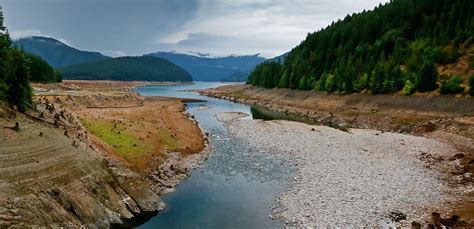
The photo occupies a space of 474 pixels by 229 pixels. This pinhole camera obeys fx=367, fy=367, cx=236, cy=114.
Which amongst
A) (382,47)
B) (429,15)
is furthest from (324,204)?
(429,15)

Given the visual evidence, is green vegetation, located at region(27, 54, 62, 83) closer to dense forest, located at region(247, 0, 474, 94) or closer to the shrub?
dense forest, located at region(247, 0, 474, 94)

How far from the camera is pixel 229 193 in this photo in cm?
3306

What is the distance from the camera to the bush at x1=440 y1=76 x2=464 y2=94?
77675mm

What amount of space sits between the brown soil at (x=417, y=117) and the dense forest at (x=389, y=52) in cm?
→ 465

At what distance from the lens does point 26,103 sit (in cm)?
3319

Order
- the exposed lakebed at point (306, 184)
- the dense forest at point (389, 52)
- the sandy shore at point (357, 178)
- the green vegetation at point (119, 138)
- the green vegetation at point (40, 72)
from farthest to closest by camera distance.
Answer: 1. the green vegetation at point (40, 72)
2. the dense forest at point (389, 52)
3. the green vegetation at point (119, 138)
4. the sandy shore at point (357, 178)
5. the exposed lakebed at point (306, 184)

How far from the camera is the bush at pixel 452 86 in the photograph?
255 ft

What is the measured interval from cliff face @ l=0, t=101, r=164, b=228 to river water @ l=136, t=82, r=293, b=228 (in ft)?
8.31

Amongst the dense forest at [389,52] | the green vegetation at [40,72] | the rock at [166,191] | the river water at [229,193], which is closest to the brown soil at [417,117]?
the dense forest at [389,52]

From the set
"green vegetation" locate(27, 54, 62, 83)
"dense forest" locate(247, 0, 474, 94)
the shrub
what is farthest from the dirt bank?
"green vegetation" locate(27, 54, 62, 83)

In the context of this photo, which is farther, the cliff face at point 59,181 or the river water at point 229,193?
the river water at point 229,193

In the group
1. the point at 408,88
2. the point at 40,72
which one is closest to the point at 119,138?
the point at 408,88

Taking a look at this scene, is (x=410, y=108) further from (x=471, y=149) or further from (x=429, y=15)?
(x=429, y=15)

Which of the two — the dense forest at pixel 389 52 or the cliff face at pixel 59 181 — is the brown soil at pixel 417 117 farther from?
the cliff face at pixel 59 181
